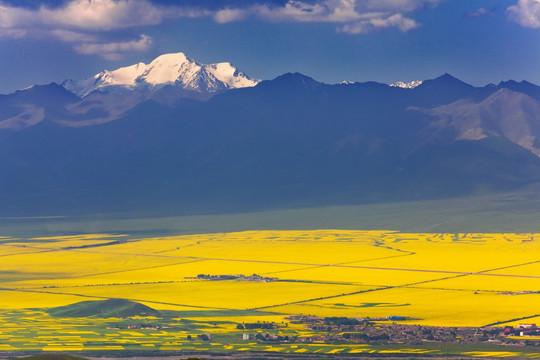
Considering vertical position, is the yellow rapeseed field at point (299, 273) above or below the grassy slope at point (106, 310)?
above

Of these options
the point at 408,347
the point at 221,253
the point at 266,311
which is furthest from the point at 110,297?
the point at 221,253

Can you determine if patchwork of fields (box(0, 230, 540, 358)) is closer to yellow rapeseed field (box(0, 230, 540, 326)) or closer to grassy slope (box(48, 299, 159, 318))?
yellow rapeseed field (box(0, 230, 540, 326))

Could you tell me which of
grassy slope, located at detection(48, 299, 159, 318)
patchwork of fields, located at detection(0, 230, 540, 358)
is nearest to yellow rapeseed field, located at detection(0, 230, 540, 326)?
patchwork of fields, located at detection(0, 230, 540, 358)

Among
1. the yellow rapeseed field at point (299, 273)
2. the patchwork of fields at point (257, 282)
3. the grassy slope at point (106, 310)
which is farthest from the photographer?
the yellow rapeseed field at point (299, 273)

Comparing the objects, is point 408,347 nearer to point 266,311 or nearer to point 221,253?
point 266,311

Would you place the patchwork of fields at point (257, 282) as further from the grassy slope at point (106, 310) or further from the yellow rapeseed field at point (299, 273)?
the grassy slope at point (106, 310)

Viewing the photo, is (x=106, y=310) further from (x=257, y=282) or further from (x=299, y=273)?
(x=299, y=273)

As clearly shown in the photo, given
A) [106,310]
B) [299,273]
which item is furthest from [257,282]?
[106,310]

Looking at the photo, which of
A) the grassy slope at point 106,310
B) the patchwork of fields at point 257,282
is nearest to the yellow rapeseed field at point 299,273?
the patchwork of fields at point 257,282
